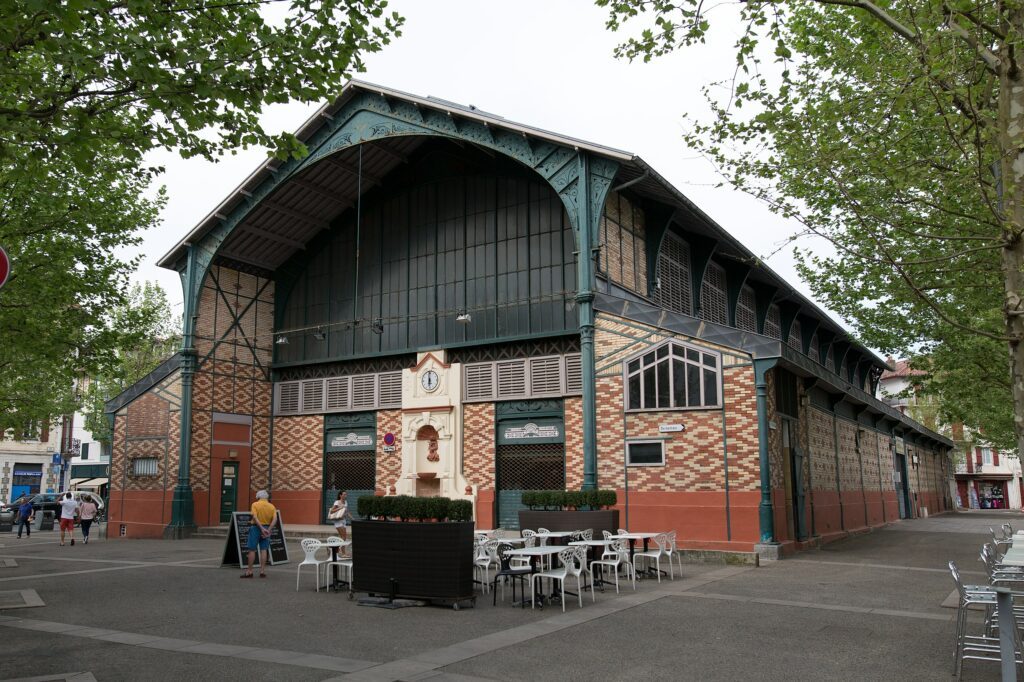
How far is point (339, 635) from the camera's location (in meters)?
8.62

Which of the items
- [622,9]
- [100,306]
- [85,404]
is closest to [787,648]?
[622,9]

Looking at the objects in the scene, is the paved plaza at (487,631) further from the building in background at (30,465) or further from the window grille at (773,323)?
the building in background at (30,465)

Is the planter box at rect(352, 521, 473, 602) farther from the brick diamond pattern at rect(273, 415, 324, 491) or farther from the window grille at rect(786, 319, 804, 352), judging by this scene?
the window grille at rect(786, 319, 804, 352)

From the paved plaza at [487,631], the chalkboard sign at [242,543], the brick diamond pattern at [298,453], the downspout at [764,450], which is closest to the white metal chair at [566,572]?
the paved plaza at [487,631]

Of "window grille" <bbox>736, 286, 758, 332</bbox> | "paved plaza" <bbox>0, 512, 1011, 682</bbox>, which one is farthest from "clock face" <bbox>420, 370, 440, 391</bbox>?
"window grille" <bbox>736, 286, 758, 332</bbox>

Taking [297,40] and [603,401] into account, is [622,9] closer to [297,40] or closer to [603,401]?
[297,40]

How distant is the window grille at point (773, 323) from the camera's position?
29.6 metres

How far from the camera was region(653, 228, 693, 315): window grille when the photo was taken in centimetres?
2252

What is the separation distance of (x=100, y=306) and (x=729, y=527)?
14.5 metres

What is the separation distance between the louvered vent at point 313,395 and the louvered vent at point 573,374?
9125 mm

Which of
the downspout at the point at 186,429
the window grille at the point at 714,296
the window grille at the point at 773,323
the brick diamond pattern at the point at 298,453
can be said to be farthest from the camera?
the window grille at the point at 773,323

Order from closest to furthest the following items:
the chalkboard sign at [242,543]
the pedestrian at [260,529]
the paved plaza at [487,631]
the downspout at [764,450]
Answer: the paved plaza at [487,631] < the pedestrian at [260,529] < the chalkboard sign at [242,543] < the downspout at [764,450]

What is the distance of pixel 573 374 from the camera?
20.5m

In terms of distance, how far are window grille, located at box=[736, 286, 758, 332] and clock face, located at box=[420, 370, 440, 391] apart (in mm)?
10829
